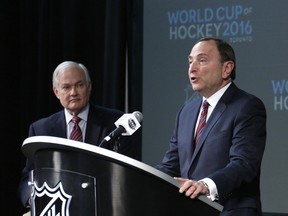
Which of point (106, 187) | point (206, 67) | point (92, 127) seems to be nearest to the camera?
point (106, 187)

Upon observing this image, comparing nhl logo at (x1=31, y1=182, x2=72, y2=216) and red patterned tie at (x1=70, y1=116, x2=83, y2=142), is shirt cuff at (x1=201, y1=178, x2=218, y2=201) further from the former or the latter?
red patterned tie at (x1=70, y1=116, x2=83, y2=142)

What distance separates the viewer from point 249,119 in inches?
110

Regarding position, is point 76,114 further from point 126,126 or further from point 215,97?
point 126,126

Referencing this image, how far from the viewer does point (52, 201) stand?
7.29ft

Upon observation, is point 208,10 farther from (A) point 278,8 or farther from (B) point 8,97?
(B) point 8,97

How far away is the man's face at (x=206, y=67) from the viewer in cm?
294

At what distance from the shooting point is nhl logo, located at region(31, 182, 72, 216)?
7.19 ft

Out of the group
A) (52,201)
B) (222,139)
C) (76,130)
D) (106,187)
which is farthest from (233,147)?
(76,130)

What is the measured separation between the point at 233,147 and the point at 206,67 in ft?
1.42

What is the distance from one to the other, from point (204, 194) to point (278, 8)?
2844mm

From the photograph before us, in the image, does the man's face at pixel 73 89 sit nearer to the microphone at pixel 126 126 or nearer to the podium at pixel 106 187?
the microphone at pixel 126 126

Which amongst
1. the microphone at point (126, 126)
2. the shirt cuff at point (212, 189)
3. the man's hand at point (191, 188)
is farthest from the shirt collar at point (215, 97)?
the man's hand at point (191, 188)

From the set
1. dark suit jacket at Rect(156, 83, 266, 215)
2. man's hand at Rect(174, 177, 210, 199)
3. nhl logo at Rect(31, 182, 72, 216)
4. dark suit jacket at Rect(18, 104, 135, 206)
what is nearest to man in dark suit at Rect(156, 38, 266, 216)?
dark suit jacket at Rect(156, 83, 266, 215)

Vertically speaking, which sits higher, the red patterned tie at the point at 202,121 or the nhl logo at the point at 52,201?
the red patterned tie at the point at 202,121
